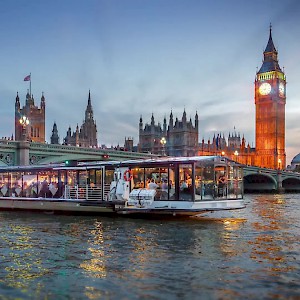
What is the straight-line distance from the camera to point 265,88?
15875 centimetres

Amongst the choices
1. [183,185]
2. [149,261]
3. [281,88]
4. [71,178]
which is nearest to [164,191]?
[183,185]

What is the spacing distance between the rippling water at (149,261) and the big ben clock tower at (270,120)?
132932mm

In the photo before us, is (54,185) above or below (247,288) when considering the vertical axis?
above

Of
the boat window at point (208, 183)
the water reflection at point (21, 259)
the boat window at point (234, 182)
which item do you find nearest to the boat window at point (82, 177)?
the boat window at point (208, 183)

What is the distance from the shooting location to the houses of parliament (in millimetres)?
123812

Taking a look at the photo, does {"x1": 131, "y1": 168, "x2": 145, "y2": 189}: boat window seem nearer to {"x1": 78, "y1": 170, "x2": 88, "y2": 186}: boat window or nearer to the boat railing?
the boat railing

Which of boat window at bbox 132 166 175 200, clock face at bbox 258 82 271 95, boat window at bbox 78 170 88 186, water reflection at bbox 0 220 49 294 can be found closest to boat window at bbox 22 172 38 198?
boat window at bbox 78 170 88 186

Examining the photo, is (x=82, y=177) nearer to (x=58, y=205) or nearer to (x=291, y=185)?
(x=58, y=205)

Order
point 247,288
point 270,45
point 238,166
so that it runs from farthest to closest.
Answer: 1. point 270,45
2. point 238,166
3. point 247,288

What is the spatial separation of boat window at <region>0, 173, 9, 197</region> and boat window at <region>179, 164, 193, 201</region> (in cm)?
1466

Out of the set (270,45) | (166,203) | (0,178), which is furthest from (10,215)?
(270,45)

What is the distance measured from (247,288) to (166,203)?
47.2 ft

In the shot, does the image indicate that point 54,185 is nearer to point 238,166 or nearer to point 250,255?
point 238,166

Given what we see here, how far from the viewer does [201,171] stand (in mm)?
25969
